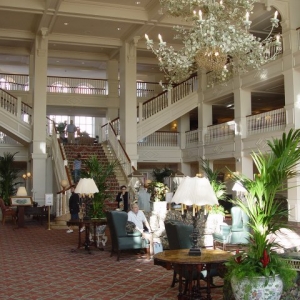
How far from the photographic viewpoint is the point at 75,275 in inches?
298

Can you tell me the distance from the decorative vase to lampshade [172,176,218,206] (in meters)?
1.07

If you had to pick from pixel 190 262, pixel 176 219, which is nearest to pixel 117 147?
pixel 176 219

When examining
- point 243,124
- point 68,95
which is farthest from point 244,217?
point 68,95

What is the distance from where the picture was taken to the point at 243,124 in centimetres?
1669

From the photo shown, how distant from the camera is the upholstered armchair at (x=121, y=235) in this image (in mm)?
9078

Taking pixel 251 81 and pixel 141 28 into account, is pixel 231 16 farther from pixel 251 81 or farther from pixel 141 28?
pixel 141 28

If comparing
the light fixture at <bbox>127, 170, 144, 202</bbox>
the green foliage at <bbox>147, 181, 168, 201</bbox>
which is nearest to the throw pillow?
the green foliage at <bbox>147, 181, 168, 201</bbox>

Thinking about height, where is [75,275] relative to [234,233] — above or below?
below

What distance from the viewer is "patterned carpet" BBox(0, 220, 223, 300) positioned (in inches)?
248

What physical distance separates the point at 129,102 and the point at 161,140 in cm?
323

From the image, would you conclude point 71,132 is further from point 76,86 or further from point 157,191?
point 157,191

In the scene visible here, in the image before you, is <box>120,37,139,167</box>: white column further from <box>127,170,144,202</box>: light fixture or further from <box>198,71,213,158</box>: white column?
<box>198,71,213,158</box>: white column

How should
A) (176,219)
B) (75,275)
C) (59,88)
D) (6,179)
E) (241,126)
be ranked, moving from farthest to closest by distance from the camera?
1. (59,88)
2. (6,179)
3. (241,126)
4. (176,219)
5. (75,275)

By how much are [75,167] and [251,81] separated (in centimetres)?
678
